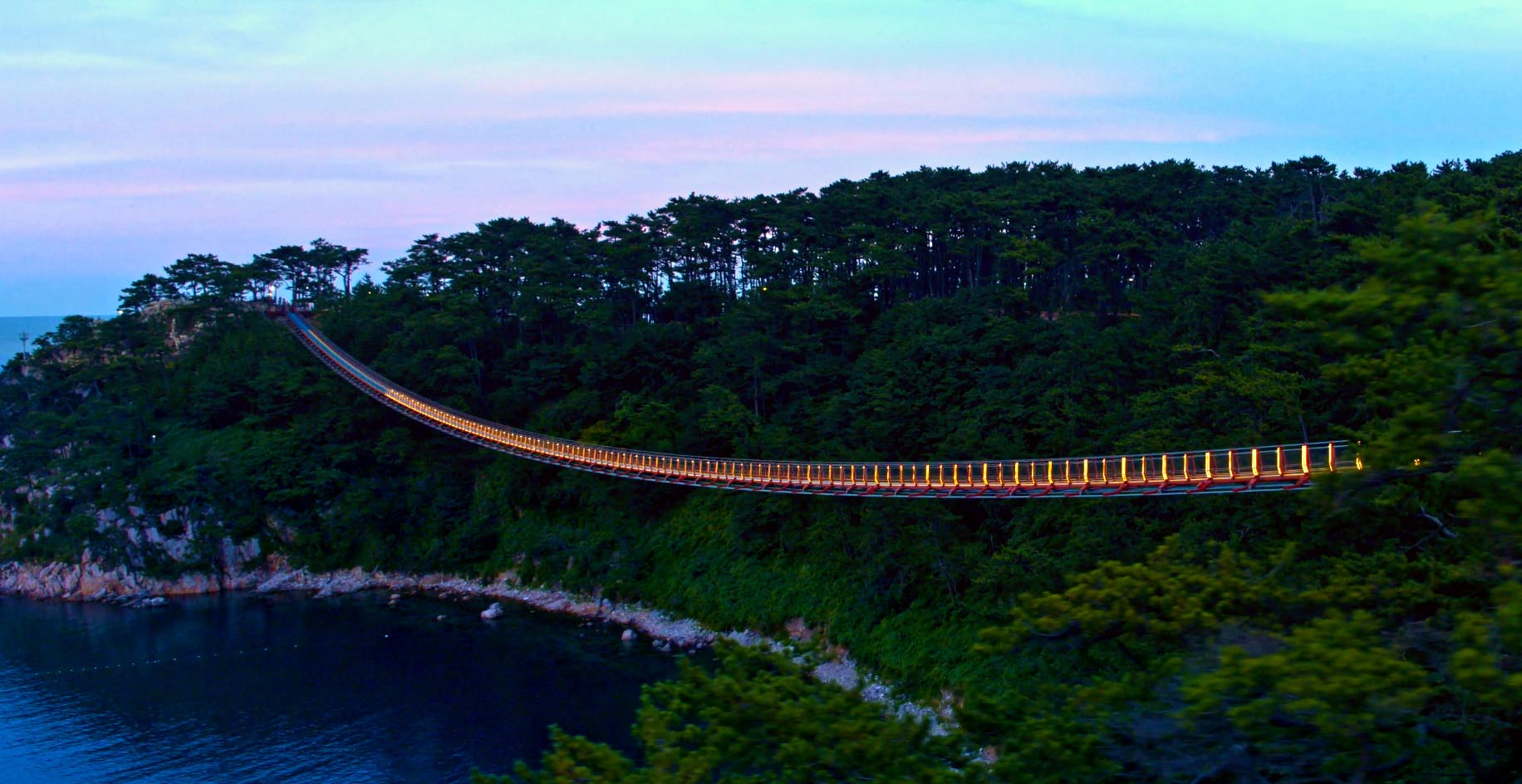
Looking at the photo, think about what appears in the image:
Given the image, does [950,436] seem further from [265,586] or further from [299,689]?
[265,586]

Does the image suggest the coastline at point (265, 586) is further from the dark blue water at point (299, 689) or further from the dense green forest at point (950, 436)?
the dark blue water at point (299, 689)

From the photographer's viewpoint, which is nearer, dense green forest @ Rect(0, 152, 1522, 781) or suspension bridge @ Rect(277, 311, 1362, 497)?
dense green forest @ Rect(0, 152, 1522, 781)

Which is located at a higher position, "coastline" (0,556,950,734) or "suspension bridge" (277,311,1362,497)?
"suspension bridge" (277,311,1362,497)

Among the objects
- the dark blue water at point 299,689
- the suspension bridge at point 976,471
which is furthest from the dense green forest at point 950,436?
the dark blue water at point 299,689

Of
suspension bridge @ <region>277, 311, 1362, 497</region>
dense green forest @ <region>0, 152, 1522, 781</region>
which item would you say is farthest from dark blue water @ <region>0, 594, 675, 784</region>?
suspension bridge @ <region>277, 311, 1362, 497</region>

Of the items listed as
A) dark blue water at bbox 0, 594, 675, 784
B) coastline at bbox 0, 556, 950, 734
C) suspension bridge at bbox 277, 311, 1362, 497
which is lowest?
dark blue water at bbox 0, 594, 675, 784

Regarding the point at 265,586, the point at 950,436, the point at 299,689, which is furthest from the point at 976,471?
the point at 265,586

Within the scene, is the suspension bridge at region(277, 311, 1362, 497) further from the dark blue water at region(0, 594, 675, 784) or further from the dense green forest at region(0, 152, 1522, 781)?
the dark blue water at region(0, 594, 675, 784)
